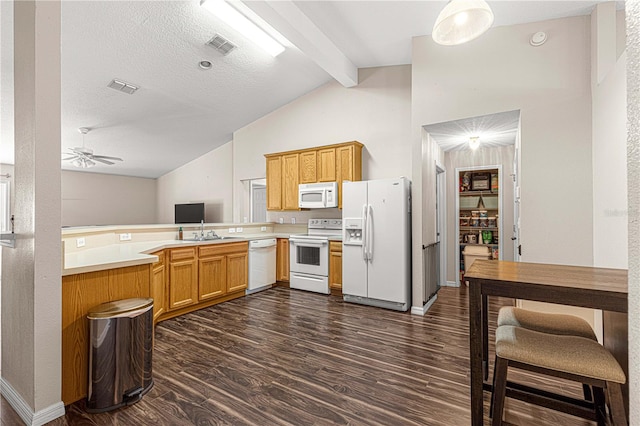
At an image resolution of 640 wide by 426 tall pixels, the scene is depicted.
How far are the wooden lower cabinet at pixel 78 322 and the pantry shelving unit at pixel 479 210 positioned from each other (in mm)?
5190

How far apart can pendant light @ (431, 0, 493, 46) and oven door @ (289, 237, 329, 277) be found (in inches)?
121

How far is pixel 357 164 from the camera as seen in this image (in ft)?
15.5

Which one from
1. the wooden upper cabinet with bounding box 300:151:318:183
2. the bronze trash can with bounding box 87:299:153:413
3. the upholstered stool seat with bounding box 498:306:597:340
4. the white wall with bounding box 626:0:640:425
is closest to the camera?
the white wall with bounding box 626:0:640:425

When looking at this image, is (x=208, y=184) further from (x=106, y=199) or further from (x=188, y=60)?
(x=188, y=60)

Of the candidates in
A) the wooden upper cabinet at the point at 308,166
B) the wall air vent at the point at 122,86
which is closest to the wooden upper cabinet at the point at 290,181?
the wooden upper cabinet at the point at 308,166

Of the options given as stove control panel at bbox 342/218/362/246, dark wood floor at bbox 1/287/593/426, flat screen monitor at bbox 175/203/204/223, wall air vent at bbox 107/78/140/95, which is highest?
wall air vent at bbox 107/78/140/95

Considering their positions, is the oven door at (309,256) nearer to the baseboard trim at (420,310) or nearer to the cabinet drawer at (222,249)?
the cabinet drawer at (222,249)

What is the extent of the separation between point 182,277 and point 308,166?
8.71 ft

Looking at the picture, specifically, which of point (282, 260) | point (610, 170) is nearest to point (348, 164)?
point (282, 260)

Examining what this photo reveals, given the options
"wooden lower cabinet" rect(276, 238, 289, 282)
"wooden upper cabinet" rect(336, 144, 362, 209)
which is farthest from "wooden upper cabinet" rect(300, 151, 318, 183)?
"wooden lower cabinet" rect(276, 238, 289, 282)

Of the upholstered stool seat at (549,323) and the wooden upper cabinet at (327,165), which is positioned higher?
the wooden upper cabinet at (327,165)

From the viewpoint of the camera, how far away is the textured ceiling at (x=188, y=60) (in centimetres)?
302

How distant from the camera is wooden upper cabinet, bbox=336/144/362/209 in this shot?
15.2ft

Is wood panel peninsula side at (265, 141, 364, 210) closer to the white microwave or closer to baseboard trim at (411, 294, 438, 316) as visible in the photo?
the white microwave
